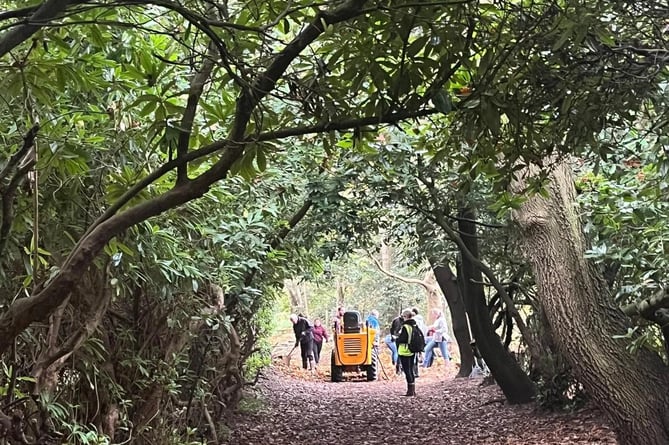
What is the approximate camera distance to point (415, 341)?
13.4 m

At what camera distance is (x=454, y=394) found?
13.6 m

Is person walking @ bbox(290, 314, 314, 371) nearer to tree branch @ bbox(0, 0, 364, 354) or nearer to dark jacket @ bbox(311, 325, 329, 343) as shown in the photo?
dark jacket @ bbox(311, 325, 329, 343)

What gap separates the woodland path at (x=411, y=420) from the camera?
8461mm

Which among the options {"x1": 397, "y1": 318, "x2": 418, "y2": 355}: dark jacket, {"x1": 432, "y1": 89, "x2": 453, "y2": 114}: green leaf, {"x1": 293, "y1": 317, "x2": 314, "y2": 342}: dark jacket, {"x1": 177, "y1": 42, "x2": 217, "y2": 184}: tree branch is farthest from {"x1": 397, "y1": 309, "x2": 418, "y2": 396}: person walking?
{"x1": 177, "y1": 42, "x2": 217, "y2": 184}: tree branch

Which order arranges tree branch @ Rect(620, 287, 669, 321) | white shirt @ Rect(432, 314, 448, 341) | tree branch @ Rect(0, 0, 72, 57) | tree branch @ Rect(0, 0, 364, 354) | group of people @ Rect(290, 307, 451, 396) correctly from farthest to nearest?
white shirt @ Rect(432, 314, 448, 341) < group of people @ Rect(290, 307, 451, 396) < tree branch @ Rect(620, 287, 669, 321) < tree branch @ Rect(0, 0, 364, 354) < tree branch @ Rect(0, 0, 72, 57)

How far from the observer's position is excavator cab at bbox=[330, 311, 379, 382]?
65.0ft

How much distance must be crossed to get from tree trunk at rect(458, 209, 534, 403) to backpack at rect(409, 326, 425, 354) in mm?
2816

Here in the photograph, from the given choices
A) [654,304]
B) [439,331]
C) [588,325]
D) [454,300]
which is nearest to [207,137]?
[654,304]

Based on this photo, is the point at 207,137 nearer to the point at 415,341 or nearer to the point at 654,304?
the point at 654,304

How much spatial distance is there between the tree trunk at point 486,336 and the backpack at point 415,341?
282 cm

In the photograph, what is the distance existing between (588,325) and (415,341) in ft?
25.2

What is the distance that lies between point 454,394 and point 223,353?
7.08 metres

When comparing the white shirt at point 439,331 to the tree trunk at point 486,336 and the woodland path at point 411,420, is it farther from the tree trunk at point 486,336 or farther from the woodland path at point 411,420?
the tree trunk at point 486,336

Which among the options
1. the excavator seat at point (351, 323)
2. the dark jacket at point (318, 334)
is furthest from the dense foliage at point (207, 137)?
the dark jacket at point (318, 334)
